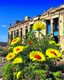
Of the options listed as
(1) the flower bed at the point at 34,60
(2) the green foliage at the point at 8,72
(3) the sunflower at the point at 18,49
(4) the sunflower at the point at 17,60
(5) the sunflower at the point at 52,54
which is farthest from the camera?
(2) the green foliage at the point at 8,72

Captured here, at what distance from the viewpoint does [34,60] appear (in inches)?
304

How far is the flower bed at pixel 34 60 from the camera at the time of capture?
25.7ft

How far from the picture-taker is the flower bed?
7820mm

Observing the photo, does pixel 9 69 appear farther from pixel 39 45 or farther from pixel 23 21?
pixel 23 21

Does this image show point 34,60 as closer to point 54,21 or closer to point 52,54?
point 52,54

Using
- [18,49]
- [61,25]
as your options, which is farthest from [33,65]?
[61,25]

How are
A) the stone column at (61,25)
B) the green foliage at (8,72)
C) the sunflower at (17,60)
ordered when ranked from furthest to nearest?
the stone column at (61,25)
the green foliage at (8,72)
the sunflower at (17,60)

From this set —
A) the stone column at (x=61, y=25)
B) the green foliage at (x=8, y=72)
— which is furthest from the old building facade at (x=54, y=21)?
the green foliage at (x=8, y=72)

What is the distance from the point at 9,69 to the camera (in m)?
9.24

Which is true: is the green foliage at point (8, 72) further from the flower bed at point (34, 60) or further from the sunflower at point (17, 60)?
the sunflower at point (17, 60)

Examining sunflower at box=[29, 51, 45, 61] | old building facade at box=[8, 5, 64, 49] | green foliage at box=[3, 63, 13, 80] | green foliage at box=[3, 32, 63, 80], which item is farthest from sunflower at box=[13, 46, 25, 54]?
old building facade at box=[8, 5, 64, 49]

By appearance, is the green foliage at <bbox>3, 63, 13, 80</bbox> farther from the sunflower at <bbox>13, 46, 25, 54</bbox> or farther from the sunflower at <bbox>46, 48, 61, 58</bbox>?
the sunflower at <bbox>46, 48, 61, 58</bbox>

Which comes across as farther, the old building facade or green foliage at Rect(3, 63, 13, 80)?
the old building facade

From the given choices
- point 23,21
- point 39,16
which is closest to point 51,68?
point 39,16
